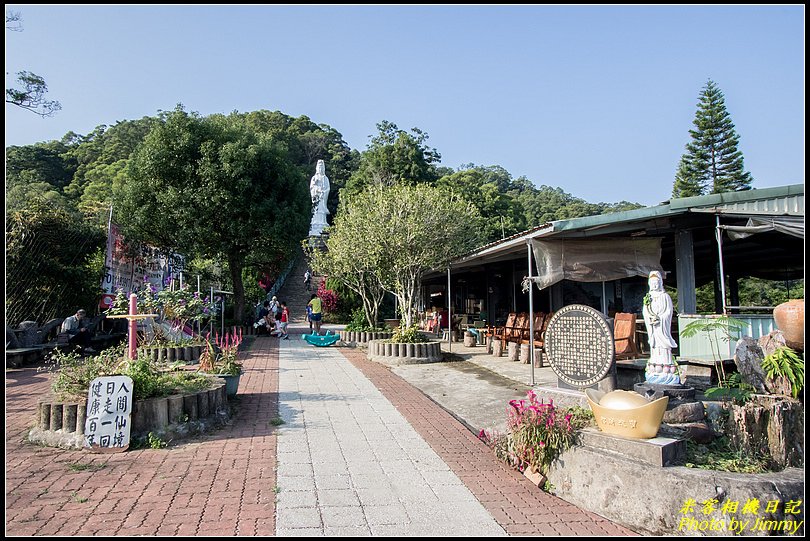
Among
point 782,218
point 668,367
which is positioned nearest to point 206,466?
point 668,367

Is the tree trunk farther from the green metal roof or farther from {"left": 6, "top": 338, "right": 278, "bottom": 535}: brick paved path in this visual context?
the green metal roof

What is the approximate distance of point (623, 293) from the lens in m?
14.3

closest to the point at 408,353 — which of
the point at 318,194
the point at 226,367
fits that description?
the point at 226,367

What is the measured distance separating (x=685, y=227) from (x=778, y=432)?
5334mm

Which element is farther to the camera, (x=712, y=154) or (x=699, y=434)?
(x=712, y=154)

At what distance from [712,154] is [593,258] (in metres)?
28.2

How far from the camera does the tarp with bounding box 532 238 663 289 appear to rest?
8.25 metres

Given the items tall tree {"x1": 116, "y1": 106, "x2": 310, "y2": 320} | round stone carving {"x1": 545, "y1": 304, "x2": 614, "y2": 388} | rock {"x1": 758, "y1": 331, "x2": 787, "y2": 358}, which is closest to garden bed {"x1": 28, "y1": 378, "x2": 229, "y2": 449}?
Answer: round stone carving {"x1": 545, "y1": 304, "x2": 614, "y2": 388}

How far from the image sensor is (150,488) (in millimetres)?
3887

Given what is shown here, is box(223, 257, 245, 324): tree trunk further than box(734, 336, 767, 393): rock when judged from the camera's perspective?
Yes

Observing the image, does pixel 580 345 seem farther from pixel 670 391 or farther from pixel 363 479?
pixel 363 479

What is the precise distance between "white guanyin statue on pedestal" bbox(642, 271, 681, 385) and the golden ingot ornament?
1.30 meters

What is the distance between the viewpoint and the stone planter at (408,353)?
37.5ft

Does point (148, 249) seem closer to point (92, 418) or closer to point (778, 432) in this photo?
point (92, 418)
